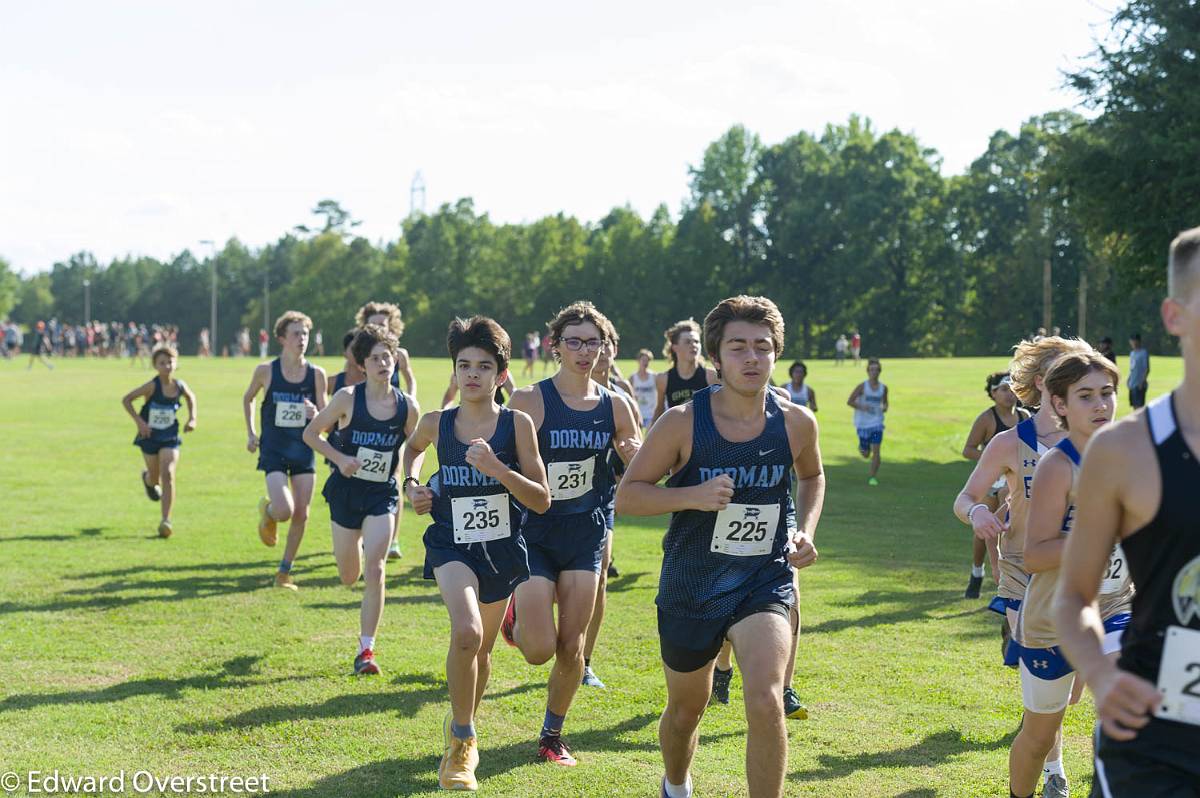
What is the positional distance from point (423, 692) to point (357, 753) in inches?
50.5

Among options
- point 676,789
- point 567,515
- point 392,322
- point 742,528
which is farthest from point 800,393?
point 742,528

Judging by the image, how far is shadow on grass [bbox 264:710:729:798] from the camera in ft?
19.6

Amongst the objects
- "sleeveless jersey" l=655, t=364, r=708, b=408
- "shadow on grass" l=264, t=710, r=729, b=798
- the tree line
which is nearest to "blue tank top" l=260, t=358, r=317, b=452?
"sleeveless jersey" l=655, t=364, r=708, b=408

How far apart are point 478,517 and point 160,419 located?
28.8ft

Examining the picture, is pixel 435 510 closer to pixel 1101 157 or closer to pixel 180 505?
pixel 180 505

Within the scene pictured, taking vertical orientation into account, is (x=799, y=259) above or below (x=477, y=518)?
above

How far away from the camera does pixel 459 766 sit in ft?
19.7

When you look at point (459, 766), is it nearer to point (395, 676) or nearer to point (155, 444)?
point (395, 676)

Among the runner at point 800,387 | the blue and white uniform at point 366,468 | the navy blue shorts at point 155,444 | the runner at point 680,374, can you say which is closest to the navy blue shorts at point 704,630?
the blue and white uniform at point 366,468

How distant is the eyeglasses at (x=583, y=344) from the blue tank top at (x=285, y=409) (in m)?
4.84

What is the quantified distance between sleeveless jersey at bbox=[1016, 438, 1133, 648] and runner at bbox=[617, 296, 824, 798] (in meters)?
0.90

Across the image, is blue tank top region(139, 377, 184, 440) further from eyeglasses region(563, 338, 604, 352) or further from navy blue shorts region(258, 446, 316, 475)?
eyeglasses region(563, 338, 604, 352)

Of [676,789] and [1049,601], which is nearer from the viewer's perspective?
→ [1049,601]

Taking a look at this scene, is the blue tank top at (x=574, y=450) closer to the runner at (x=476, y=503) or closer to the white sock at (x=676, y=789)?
the runner at (x=476, y=503)
